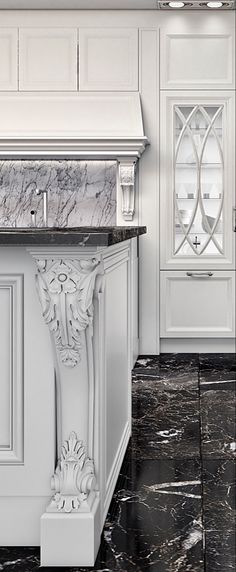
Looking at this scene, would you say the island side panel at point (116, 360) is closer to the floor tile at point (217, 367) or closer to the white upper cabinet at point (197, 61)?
the floor tile at point (217, 367)

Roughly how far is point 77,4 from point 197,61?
0.99 m

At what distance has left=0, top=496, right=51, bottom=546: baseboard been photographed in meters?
2.20

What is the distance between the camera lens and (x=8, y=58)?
592 cm

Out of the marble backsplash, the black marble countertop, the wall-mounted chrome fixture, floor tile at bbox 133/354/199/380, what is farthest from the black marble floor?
the wall-mounted chrome fixture

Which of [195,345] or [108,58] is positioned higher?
[108,58]

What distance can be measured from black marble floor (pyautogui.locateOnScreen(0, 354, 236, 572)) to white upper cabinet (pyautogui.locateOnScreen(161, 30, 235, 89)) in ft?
7.94

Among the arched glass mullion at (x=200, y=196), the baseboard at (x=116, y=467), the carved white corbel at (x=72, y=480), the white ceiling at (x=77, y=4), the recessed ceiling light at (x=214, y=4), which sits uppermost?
the white ceiling at (x=77, y=4)

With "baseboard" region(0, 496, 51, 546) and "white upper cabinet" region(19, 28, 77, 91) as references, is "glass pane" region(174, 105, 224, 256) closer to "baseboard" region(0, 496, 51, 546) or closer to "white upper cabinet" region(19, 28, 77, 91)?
"white upper cabinet" region(19, 28, 77, 91)

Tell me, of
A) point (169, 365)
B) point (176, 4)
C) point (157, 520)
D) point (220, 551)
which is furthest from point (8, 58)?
point (220, 551)

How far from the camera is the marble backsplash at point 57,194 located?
20.0ft

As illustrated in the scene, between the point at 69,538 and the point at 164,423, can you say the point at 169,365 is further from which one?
the point at 69,538

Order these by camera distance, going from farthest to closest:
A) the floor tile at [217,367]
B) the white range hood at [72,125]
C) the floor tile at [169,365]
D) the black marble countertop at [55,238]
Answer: the white range hood at [72,125]
the floor tile at [169,365]
the floor tile at [217,367]
the black marble countertop at [55,238]

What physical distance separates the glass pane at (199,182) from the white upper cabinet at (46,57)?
928 mm

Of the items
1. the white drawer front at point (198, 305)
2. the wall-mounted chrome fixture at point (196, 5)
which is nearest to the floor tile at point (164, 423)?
the white drawer front at point (198, 305)
